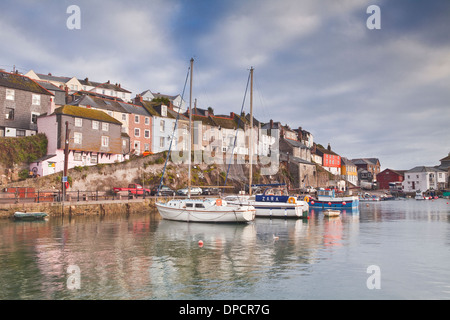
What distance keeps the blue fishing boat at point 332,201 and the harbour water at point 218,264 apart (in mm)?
31160

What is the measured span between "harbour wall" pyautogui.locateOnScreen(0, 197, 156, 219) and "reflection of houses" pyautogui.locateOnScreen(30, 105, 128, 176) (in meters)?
11.1

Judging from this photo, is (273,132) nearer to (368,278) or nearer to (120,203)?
(120,203)

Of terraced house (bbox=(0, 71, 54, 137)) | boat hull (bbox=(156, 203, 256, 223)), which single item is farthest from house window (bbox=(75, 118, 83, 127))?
boat hull (bbox=(156, 203, 256, 223))

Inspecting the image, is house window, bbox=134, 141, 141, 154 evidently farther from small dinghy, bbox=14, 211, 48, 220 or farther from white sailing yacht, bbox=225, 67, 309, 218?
small dinghy, bbox=14, 211, 48, 220

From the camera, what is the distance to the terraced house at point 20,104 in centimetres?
4988

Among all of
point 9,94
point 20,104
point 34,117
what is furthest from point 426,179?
point 9,94

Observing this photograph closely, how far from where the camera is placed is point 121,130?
2297 inches

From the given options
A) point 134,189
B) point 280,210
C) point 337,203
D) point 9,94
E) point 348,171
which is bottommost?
point 337,203

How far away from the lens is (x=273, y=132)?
98125 mm

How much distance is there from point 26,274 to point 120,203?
2739 centimetres

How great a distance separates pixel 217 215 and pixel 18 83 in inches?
1596

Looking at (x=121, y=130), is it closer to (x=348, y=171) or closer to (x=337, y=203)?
(x=337, y=203)

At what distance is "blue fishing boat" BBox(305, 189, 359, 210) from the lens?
58.8 meters
